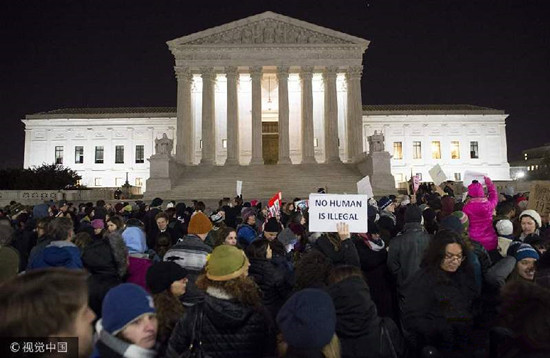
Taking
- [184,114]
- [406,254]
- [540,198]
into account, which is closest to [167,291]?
[406,254]

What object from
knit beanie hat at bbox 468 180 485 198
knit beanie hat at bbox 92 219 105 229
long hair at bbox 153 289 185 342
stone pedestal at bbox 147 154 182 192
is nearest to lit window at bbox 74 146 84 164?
stone pedestal at bbox 147 154 182 192

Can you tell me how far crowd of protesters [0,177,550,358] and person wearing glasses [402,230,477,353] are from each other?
1cm

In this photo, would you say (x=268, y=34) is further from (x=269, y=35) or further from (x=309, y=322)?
(x=309, y=322)

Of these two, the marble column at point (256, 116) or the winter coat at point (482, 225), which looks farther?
the marble column at point (256, 116)

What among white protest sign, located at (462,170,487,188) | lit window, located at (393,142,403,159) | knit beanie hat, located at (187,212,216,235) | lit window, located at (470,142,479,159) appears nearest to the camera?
knit beanie hat, located at (187,212,216,235)

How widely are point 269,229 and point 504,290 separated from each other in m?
5.47

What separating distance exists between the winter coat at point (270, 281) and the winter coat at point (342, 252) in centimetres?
85

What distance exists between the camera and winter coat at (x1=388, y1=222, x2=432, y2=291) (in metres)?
5.92

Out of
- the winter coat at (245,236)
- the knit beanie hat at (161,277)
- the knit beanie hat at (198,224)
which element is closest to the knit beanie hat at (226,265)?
the knit beanie hat at (161,277)

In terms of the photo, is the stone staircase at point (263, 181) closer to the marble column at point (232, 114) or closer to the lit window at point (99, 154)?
the marble column at point (232, 114)

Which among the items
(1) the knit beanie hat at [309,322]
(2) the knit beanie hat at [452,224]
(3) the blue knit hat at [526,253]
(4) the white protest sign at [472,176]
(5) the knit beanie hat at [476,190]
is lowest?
(1) the knit beanie hat at [309,322]

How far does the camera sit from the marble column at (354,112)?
4334 cm

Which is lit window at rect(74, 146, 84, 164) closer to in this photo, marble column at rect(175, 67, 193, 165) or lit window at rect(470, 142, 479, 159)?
marble column at rect(175, 67, 193, 165)

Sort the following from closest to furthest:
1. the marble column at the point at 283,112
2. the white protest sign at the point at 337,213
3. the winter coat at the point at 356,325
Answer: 1. the winter coat at the point at 356,325
2. the white protest sign at the point at 337,213
3. the marble column at the point at 283,112
